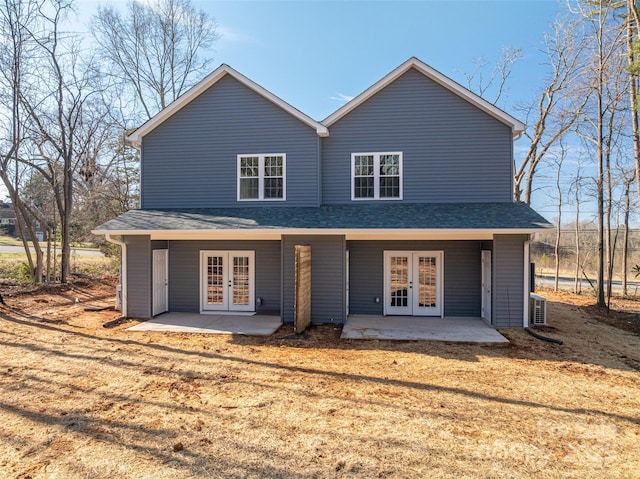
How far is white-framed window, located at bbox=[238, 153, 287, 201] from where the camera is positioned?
1156 centimetres

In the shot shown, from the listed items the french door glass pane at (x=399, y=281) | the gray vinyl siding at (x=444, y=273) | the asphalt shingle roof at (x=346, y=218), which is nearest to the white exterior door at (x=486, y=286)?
the gray vinyl siding at (x=444, y=273)

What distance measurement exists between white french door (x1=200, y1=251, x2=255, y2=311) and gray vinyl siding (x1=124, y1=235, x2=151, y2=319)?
1633 millimetres

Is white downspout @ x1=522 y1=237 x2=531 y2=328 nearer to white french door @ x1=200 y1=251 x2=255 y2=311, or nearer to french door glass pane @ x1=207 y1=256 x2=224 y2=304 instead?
white french door @ x1=200 y1=251 x2=255 y2=311

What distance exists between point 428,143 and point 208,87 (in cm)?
737

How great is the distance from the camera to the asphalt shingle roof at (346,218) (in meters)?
9.49

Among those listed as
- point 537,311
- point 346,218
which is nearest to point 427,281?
point 537,311

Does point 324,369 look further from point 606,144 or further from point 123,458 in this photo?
point 606,144

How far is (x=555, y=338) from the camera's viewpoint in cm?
897

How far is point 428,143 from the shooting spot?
1126 cm

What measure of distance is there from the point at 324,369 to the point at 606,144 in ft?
48.6

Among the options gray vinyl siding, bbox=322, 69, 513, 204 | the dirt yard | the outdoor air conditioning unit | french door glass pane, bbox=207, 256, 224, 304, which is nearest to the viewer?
the dirt yard

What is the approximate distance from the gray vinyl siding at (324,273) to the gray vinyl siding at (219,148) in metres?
1.68

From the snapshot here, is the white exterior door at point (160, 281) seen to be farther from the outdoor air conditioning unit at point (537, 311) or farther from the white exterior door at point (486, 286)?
the outdoor air conditioning unit at point (537, 311)

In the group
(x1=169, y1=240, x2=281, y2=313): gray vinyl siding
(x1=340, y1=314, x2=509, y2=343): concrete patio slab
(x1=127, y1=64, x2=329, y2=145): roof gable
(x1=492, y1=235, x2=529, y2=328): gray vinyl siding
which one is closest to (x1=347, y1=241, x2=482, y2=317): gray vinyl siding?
(x1=340, y1=314, x2=509, y2=343): concrete patio slab
